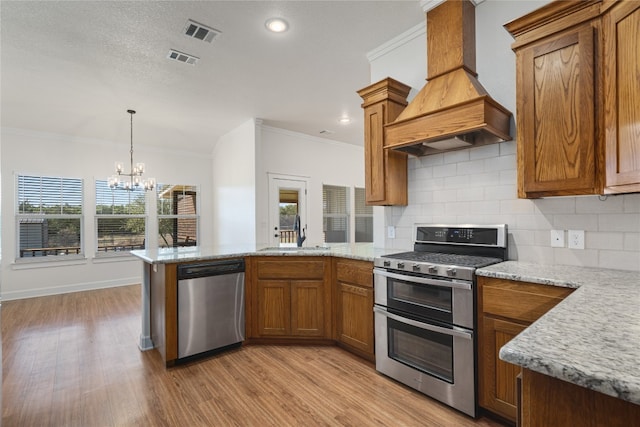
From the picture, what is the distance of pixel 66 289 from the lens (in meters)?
5.43

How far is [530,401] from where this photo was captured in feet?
2.52

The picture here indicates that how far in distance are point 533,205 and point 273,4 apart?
250 centimetres

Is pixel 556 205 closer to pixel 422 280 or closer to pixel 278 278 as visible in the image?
pixel 422 280

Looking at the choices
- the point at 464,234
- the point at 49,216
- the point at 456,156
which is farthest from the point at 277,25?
the point at 49,216

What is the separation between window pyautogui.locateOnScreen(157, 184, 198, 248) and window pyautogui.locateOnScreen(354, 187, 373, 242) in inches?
140

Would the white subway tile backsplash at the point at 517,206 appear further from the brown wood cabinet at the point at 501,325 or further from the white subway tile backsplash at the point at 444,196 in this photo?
the brown wood cabinet at the point at 501,325

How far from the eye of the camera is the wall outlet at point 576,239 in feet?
6.53

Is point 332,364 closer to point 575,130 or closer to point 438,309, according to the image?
point 438,309

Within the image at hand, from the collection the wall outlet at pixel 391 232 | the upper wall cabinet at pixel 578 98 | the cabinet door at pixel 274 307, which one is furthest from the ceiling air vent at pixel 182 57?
the upper wall cabinet at pixel 578 98

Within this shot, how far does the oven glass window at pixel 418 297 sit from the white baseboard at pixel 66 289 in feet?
18.5

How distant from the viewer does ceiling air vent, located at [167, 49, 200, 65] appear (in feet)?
10.6

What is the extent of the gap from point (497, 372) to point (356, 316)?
1.17 m

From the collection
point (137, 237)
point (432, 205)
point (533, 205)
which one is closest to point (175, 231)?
point (137, 237)

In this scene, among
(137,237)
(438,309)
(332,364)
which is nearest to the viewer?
(438,309)
